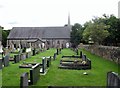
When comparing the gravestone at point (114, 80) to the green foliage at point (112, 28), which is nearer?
the gravestone at point (114, 80)

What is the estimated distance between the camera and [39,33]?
93.1 m

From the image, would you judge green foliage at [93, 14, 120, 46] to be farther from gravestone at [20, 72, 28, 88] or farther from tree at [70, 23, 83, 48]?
gravestone at [20, 72, 28, 88]

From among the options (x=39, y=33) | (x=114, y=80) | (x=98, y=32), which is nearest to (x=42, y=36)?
(x=39, y=33)

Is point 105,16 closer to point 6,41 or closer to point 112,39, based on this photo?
point 112,39

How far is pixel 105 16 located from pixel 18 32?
45423mm

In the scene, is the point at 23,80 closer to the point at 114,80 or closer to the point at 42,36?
the point at 114,80

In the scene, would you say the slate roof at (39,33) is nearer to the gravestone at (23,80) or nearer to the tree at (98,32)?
the tree at (98,32)

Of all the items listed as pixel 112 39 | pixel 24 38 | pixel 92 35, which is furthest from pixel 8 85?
pixel 24 38

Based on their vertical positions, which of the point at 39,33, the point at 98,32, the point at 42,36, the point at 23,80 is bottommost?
the point at 23,80

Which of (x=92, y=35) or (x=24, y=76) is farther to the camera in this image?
(x=92, y=35)

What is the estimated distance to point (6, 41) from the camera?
315 ft

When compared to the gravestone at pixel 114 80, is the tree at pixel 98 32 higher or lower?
higher

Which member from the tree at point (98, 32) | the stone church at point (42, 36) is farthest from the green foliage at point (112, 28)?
the stone church at point (42, 36)

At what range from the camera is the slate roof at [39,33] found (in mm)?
92344
